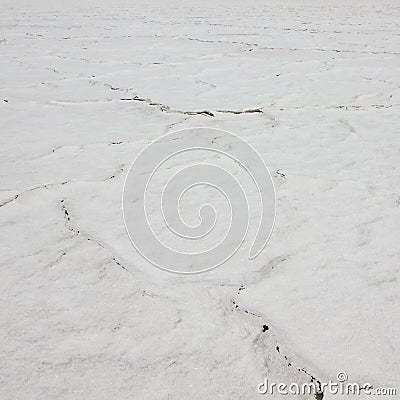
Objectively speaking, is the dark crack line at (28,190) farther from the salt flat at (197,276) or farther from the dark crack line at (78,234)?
the dark crack line at (78,234)

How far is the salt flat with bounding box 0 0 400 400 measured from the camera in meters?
0.76

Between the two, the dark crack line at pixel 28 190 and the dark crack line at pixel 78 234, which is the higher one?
the dark crack line at pixel 28 190

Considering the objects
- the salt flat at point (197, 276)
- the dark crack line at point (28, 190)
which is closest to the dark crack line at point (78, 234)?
the salt flat at point (197, 276)

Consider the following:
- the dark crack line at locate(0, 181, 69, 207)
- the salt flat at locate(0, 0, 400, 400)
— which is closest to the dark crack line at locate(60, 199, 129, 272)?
the salt flat at locate(0, 0, 400, 400)

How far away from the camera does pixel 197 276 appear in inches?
38.9

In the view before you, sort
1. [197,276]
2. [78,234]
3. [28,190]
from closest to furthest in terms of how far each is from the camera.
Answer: [197,276] < [78,234] < [28,190]

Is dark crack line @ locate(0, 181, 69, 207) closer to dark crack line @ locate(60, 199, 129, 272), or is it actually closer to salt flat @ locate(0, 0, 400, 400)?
salt flat @ locate(0, 0, 400, 400)

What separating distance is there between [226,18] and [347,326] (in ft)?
16.9

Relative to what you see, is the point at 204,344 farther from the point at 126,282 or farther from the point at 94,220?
the point at 94,220

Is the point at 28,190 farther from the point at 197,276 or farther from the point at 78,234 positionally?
the point at 197,276

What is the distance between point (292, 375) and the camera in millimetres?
744

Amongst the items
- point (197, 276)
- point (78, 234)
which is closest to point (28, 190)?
point (78, 234)

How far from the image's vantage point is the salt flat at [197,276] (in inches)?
29.9

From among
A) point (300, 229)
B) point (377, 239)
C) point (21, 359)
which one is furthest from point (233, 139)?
point (21, 359)
